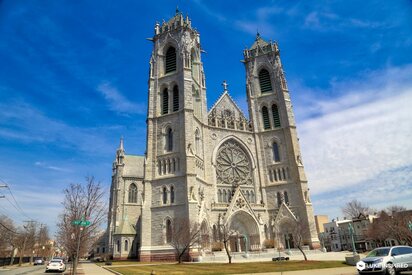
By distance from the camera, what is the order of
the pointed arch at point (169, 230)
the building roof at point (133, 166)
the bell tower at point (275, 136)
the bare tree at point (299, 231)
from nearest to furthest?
the bare tree at point (299, 231) → the pointed arch at point (169, 230) → the bell tower at point (275, 136) → the building roof at point (133, 166)

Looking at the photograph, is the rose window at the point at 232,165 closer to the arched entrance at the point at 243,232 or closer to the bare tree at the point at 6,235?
the arched entrance at the point at 243,232

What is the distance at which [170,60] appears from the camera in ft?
169

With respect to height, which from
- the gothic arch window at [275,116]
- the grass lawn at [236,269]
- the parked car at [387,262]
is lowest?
the grass lawn at [236,269]

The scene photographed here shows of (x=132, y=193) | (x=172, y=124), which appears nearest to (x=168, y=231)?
(x=172, y=124)

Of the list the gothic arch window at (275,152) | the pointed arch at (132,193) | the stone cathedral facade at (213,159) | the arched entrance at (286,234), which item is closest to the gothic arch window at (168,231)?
the stone cathedral facade at (213,159)

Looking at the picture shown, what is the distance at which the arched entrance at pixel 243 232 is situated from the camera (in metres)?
44.3

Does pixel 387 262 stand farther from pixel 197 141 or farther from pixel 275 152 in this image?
pixel 275 152

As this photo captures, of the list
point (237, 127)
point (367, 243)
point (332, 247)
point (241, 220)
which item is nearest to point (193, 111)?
point (237, 127)

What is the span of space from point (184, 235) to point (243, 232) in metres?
13.8

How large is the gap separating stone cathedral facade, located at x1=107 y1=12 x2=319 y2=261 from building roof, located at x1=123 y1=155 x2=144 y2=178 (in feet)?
37.6

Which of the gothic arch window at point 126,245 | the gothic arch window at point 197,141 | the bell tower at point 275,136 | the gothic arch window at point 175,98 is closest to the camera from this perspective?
the gothic arch window at point 197,141

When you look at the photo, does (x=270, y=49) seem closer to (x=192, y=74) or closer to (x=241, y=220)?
(x=192, y=74)

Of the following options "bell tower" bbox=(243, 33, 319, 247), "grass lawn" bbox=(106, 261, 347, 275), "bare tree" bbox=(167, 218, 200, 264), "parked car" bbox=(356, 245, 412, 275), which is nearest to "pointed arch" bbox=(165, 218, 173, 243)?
"bare tree" bbox=(167, 218, 200, 264)

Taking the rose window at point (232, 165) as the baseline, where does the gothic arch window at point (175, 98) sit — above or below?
above
